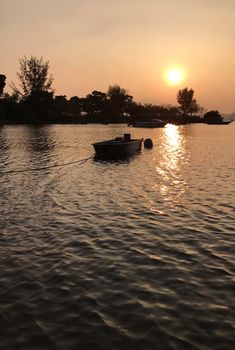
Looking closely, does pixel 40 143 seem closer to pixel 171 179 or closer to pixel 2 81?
pixel 171 179

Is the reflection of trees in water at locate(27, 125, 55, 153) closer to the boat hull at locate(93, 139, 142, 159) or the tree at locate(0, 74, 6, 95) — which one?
the boat hull at locate(93, 139, 142, 159)

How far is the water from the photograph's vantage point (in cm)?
858

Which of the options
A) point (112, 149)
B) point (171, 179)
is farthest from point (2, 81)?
point (171, 179)

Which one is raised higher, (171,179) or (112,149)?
(112,149)

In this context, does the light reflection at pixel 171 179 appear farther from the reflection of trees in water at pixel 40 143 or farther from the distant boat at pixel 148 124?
the distant boat at pixel 148 124

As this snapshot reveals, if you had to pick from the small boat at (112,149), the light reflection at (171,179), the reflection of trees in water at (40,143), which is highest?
the small boat at (112,149)

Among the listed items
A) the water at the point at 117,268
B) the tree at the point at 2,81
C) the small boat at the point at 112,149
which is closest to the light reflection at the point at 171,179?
the water at the point at 117,268

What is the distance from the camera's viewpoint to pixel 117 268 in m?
12.3

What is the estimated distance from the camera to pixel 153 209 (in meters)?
20.1

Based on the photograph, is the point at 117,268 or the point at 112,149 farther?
the point at 112,149

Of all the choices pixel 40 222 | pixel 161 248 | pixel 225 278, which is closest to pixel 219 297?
pixel 225 278

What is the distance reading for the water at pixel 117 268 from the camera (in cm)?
858

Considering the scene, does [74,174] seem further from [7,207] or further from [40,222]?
[40,222]

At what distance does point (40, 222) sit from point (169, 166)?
23966 mm
